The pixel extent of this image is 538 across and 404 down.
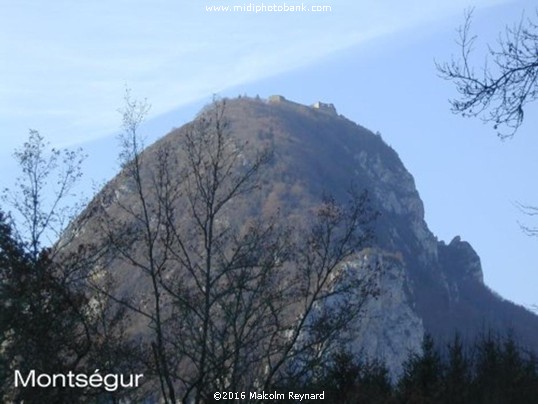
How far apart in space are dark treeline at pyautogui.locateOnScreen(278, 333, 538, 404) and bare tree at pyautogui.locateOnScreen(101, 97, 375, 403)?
1.25m

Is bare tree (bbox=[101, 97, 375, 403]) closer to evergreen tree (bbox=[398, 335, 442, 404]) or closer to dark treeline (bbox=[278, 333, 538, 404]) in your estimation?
dark treeline (bbox=[278, 333, 538, 404])

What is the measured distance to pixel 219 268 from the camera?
16.3 meters

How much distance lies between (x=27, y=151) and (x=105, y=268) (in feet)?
8.29

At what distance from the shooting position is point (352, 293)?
1723 centimetres

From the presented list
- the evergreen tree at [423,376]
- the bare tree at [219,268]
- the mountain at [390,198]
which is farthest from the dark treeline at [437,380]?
the mountain at [390,198]

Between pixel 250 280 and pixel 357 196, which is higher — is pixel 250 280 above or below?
below

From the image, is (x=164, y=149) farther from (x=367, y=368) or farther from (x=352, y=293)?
(x=367, y=368)

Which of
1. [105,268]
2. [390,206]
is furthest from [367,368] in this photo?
[390,206]

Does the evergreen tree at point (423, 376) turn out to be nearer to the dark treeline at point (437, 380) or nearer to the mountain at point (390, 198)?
the dark treeline at point (437, 380)

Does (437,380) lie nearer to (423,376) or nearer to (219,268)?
(423,376)

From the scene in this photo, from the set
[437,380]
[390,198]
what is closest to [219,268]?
[437,380]

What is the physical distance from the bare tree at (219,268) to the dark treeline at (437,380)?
125 centimetres

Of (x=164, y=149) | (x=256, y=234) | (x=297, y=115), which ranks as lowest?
(x=256, y=234)

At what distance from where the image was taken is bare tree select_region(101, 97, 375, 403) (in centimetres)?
1543
